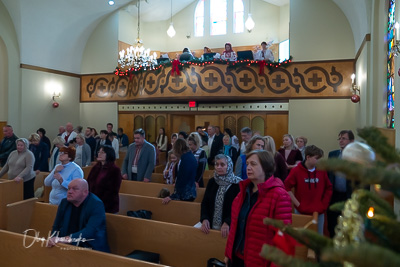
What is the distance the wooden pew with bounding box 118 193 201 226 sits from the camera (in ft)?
15.4

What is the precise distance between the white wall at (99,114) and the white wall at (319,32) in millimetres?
7145

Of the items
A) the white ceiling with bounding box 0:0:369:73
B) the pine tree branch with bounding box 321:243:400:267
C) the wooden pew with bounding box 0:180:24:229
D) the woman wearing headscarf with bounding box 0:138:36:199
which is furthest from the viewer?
the white ceiling with bounding box 0:0:369:73

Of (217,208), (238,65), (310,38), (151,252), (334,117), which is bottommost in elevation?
(151,252)

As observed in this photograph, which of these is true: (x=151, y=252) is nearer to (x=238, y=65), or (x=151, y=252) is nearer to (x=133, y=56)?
(x=238, y=65)

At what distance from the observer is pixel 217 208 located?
359cm

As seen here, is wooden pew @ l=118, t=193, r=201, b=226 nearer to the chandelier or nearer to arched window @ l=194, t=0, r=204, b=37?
the chandelier

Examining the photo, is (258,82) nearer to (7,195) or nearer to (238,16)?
(238,16)

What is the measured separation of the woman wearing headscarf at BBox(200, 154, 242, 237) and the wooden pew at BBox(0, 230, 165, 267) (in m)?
1.00

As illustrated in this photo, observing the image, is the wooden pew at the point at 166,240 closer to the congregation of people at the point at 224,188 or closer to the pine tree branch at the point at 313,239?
the congregation of people at the point at 224,188

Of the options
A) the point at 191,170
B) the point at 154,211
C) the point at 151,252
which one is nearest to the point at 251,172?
the point at 151,252

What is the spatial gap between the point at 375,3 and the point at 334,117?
4.51m

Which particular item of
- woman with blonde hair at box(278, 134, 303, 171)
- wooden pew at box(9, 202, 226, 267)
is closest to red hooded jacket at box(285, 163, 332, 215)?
wooden pew at box(9, 202, 226, 267)

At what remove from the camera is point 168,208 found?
16.0 feet

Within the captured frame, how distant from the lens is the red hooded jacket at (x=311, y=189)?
429 cm
